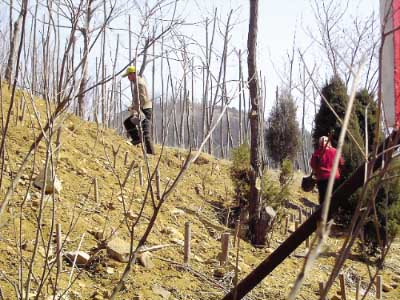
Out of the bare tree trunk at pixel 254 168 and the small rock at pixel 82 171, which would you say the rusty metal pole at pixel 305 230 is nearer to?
the bare tree trunk at pixel 254 168

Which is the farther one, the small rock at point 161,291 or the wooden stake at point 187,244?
the wooden stake at point 187,244

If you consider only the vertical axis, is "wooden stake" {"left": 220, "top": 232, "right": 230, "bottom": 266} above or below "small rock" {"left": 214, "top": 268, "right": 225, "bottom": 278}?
above

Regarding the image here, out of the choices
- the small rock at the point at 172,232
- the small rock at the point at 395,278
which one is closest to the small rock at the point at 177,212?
the small rock at the point at 172,232

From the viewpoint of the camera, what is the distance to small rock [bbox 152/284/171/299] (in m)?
3.43

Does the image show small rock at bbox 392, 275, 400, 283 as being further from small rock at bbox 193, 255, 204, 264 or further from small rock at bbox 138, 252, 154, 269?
small rock at bbox 138, 252, 154, 269

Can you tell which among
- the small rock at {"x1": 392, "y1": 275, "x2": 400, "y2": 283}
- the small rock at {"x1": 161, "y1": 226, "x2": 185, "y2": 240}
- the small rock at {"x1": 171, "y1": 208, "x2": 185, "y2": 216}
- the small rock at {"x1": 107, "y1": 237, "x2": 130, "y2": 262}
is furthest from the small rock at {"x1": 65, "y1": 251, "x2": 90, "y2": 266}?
the small rock at {"x1": 392, "y1": 275, "x2": 400, "y2": 283}

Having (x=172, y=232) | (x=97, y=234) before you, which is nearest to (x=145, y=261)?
(x=97, y=234)

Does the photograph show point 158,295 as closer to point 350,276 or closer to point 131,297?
point 131,297

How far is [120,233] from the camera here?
4.14 meters

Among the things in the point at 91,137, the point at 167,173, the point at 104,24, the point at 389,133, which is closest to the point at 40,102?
the point at 91,137

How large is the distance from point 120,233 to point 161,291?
2.80 feet

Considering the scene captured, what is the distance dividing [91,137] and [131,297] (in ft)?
13.6

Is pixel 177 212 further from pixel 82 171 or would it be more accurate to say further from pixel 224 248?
pixel 224 248

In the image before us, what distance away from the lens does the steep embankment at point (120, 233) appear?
10.8 feet
